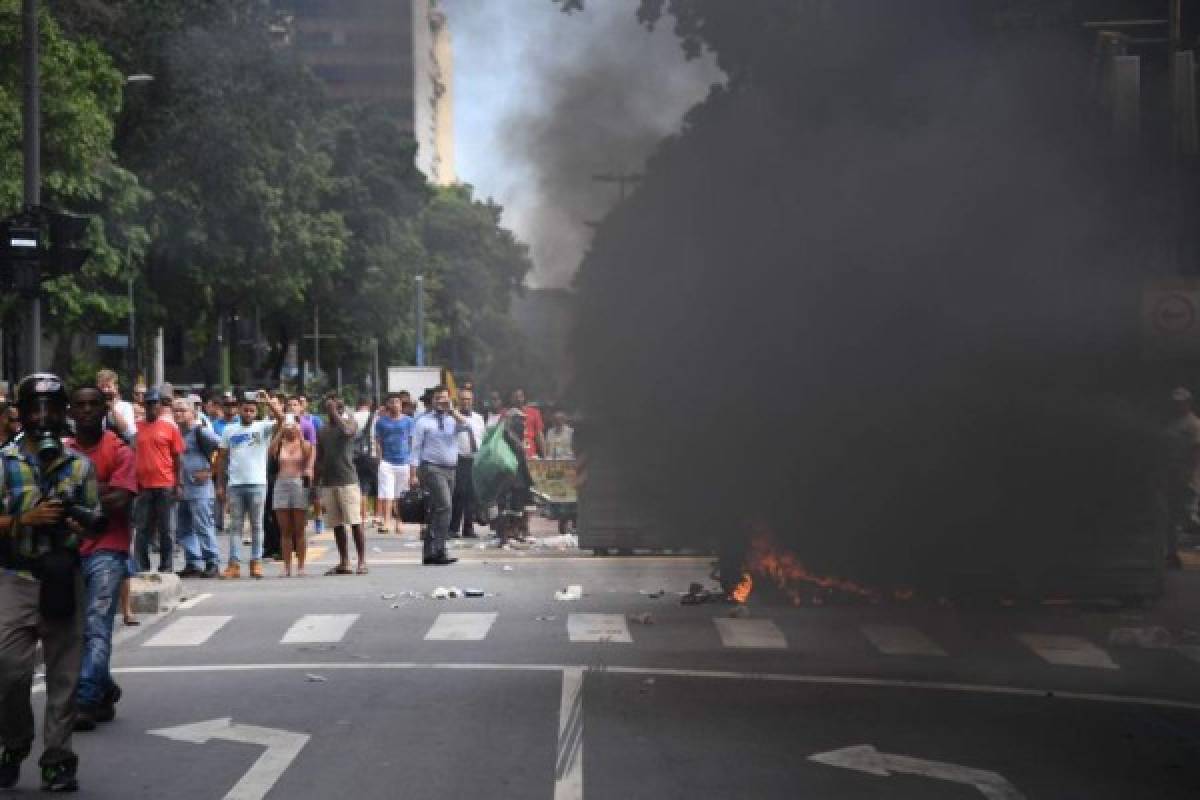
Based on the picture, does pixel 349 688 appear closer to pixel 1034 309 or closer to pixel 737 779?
pixel 737 779

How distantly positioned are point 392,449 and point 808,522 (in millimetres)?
12997

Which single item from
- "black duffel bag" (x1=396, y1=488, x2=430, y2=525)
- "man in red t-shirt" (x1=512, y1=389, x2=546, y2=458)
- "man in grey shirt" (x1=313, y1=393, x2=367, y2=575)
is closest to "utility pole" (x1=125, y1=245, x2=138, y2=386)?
"man in red t-shirt" (x1=512, y1=389, x2=546, y2=458)

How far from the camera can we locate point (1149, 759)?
10680mm

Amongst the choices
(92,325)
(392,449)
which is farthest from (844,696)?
(92,325)

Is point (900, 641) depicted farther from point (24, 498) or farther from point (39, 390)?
point (24, 498)

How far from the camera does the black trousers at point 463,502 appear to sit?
2780cm

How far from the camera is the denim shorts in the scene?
71.1 ft

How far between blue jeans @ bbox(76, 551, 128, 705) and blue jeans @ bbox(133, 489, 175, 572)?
8752 millimetres

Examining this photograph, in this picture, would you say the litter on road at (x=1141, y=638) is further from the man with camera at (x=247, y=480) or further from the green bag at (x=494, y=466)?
the green bag at (x=494, y=466)

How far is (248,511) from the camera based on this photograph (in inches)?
870

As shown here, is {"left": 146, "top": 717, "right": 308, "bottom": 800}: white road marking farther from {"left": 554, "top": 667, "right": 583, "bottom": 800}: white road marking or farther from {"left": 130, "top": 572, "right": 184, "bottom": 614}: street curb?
{"left": 130, "top": 572, "right": 184, "bottom": 614}: street curb

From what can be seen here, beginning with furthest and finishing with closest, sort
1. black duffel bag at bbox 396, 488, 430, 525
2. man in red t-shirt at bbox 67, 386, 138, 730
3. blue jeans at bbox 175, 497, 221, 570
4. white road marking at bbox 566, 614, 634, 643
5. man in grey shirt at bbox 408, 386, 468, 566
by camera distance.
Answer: black duffel bag at bbox 396, 488, 430, 525 < man in grey shirt at bbox 408, 386, 468, 566 < blue jeans at bbox 175, 497, 221, 570 < white road marking at bbox 566, 614, 634, 643 < man in red t-shirt at bbox 67, 386, 138, 730

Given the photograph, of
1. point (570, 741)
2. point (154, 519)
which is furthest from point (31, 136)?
point (570, 741)

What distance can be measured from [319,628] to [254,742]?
585 cm
